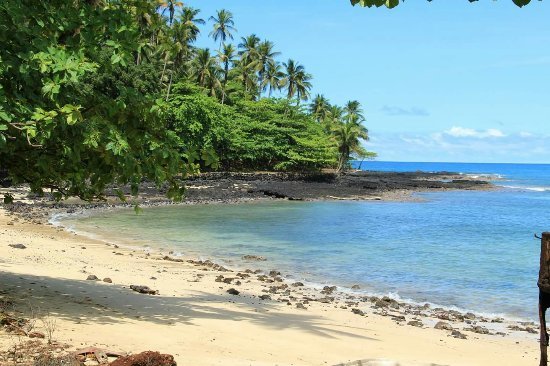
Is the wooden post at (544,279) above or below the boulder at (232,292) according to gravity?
above

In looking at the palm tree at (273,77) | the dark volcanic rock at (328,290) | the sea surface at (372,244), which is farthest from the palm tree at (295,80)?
the dark volcanic rock at (328,290)

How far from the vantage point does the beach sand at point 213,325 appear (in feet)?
22.0

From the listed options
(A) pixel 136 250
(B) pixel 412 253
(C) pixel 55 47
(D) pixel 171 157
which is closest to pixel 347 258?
(B) pixel 412 253

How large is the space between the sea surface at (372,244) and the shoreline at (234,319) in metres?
2.43

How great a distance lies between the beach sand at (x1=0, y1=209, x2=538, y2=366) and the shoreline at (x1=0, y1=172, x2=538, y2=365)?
0.06 feet

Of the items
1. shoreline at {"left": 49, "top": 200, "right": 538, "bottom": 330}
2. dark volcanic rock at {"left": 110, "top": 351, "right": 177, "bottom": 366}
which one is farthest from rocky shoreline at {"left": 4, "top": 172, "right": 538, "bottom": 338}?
dark volcanic rock at {"left": 110, "top": 351, "right": 177, "bottom": 366}

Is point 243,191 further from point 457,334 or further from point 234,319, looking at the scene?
point 234,319

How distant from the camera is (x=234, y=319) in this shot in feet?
29.2

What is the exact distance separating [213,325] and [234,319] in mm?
816

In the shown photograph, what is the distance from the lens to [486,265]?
1997 centimetres

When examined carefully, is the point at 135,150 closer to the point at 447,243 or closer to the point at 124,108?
the point at 124,108

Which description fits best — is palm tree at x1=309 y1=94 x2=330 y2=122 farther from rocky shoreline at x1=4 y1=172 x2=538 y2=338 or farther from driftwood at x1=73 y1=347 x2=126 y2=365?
driftwood at x1=73 y1=347 x2=126 y2=365

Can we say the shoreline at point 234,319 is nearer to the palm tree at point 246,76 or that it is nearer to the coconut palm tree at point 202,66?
the coconut palm tree at point 202,66

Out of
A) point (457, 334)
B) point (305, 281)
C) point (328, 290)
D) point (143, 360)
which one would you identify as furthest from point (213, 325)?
point (305, 281)
